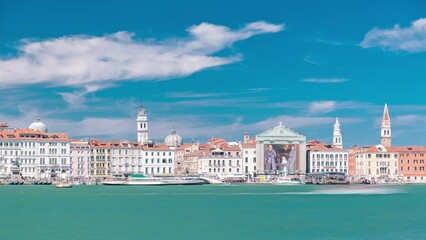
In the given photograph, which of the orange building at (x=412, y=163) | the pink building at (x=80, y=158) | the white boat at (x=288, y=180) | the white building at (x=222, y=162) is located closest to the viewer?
the white boat at (x=288, y=180)

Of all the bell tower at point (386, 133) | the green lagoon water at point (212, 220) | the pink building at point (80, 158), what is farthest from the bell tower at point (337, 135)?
the green lagoon water at point (212, 220)

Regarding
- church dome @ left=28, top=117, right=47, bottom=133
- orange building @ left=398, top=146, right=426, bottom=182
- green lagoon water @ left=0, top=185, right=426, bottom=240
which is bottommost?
green lagoon water @ left=0, top=185, right=426, bottom=240

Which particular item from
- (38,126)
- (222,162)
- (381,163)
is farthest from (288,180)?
(38,126)

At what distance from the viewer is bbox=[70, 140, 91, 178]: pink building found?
92.5 metres

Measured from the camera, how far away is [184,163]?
105 m

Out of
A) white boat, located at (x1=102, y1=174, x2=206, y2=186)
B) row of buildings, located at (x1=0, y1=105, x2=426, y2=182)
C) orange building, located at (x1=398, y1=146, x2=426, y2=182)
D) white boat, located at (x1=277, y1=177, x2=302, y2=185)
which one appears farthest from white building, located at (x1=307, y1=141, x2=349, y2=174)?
white boat, located at (x1=102, y1=174, x2=206, y2=186)

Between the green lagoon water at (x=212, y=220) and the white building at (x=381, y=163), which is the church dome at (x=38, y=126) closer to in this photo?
the white building at (x=381, y=163)

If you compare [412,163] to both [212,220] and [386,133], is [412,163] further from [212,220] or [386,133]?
[212,220]

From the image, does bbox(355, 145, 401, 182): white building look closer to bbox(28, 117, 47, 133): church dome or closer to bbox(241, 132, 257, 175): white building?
bbox(241, 132, 257, 175): white building

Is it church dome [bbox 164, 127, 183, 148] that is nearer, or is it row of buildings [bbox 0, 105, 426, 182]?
row of buildings [bbox 0, 105, 426, 182]

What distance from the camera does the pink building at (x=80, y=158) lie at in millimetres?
92500

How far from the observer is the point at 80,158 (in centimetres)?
9288

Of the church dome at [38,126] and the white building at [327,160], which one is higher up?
the church dome at [38,126]

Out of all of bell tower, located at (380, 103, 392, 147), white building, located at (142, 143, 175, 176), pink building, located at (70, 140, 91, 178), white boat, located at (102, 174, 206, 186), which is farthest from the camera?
bell tower, located at (380, 103, 392, 147)
